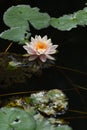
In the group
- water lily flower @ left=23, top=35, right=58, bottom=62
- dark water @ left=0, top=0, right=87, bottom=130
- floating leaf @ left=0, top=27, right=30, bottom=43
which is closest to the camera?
dark water @ left=0, top=0, right=87, bottom=130

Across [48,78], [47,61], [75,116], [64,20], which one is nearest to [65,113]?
[75,116]

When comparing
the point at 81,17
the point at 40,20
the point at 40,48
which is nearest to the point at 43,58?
the point at 40,48

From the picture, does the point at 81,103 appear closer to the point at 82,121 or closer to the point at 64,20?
the point at 82,121

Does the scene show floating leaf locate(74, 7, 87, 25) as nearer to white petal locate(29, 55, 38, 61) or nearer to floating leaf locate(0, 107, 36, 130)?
white petal locate(29, 55, 38, 61)

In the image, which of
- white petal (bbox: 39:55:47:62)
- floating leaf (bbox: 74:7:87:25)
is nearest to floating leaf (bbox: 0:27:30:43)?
white petal (bbox: 39:55:47:62)

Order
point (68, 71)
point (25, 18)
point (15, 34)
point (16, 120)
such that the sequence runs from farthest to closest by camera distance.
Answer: point (25, 18), point (15, 34), point (68, 71), point (16, 120)

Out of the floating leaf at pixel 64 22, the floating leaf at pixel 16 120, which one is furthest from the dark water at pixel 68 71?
the floating leaf at pixel 16 120

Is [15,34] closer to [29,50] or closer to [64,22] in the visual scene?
[29,50]
